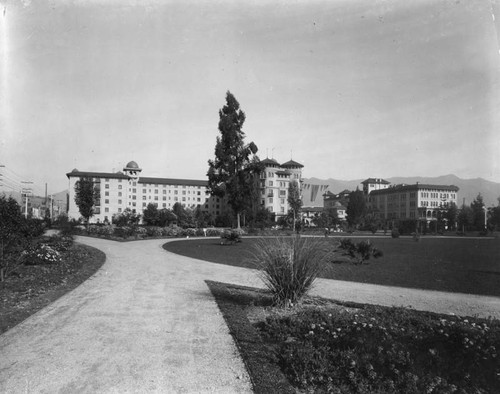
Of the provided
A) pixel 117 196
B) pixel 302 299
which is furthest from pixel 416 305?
pixel 117 196

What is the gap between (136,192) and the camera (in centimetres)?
12069

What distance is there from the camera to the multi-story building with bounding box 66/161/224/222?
107750mm

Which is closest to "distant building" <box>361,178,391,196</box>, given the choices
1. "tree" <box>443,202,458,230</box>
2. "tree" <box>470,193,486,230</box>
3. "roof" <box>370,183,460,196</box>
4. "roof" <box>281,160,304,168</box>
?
"roof" <box>370,183,460,196</box>

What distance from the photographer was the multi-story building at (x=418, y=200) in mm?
108688

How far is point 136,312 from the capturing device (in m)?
6.68

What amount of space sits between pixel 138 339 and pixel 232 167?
1572 inches

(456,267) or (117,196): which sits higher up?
(117,196)

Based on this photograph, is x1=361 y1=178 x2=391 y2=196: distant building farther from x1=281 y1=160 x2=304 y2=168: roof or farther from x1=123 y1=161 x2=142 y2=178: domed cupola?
x1=123 y1=161 x2=142 y2=178: domed cupola

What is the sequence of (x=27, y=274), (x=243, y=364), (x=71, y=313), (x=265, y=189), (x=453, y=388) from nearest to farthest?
(x=453, y=388) < (x=243, y=364) < (x=71, y=313) < (x=27, y=274) < (x=265, y=189)

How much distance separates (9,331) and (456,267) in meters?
15.6

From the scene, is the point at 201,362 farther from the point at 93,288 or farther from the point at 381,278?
the point at 381,278

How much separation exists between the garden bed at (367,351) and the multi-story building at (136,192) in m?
106

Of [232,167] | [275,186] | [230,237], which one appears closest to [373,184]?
[275,186]

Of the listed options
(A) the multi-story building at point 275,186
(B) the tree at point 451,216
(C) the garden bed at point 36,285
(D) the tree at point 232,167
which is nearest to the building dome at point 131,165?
(A) the multi-story building at point 275,186
